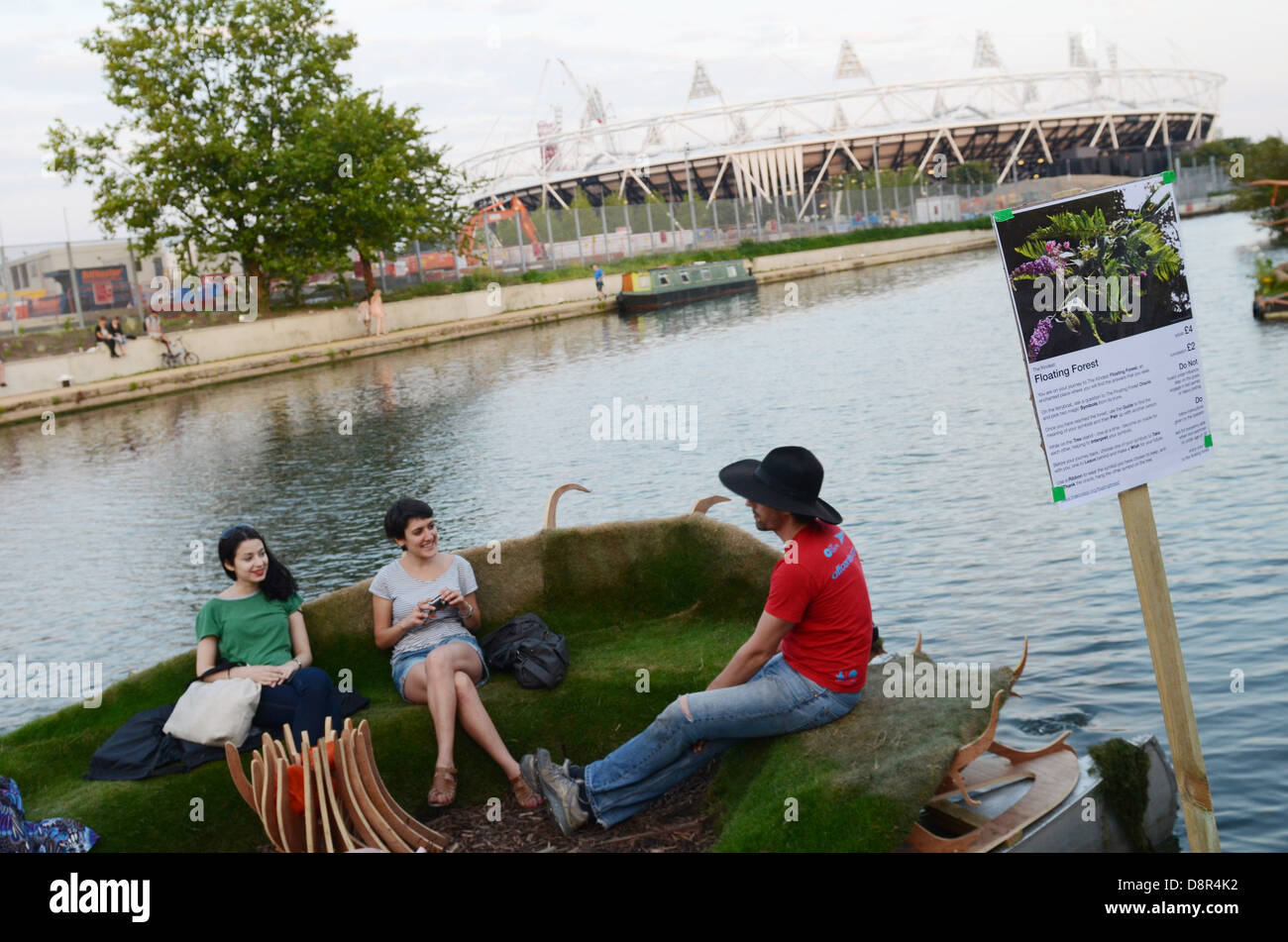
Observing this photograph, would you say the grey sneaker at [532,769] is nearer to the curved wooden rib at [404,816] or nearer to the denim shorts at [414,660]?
the curved wooden rib at [404,816]

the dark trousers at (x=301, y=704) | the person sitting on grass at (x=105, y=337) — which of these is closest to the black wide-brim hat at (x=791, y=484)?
the dark trousers at (x=301, y=704)

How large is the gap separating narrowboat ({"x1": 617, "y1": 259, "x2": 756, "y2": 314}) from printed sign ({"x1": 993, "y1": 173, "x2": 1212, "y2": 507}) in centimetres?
3848

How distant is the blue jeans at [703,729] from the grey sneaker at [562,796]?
7 cm

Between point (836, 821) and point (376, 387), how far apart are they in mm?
23704

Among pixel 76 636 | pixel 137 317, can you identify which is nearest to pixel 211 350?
pixel 137 317

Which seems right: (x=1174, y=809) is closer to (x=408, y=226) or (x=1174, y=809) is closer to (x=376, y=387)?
(x=376, y=387)

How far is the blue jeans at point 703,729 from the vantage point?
4.81 m

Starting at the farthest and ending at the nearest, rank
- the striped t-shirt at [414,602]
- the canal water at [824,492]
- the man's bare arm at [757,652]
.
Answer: the canal water at [824,492]
the striped t-shirt at [414,602]
the man's bare arm at [757,652]

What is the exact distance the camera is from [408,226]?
39.2m

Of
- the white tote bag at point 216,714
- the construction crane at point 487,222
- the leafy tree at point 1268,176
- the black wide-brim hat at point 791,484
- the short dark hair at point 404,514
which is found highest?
the construction crane at point 487,222

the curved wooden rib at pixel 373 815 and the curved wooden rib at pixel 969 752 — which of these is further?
the curved wooden rib at pixel 373 815

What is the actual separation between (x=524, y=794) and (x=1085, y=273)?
3071mm

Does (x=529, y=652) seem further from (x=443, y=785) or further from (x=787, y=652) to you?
(x=787, y=652)

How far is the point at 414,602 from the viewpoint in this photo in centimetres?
600
